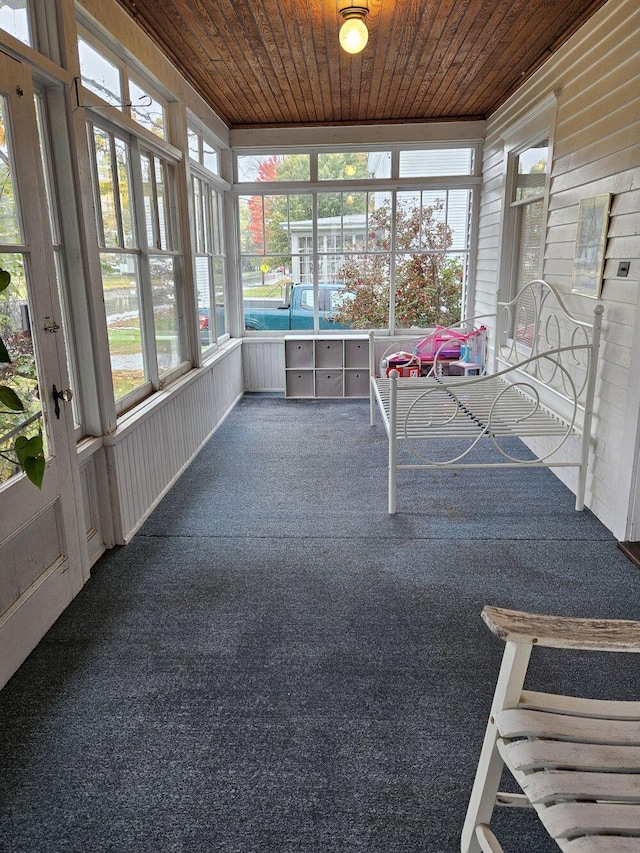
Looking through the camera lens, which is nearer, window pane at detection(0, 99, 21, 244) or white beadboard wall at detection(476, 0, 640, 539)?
window pane at detection(0, 99, 21, 244)

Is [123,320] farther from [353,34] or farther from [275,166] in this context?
[275,166]

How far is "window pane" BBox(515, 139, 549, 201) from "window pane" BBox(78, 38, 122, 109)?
9.83ft

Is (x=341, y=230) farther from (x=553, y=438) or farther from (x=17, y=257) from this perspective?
(x=17, y=257)

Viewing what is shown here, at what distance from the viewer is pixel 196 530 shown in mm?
3318

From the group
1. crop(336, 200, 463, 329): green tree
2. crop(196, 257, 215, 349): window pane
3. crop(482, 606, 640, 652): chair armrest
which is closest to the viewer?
crop(482, 606, 640, 652): chair armrest

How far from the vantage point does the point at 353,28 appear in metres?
3.23

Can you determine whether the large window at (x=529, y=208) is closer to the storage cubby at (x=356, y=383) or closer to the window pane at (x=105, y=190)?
the storage cubby at (x=356, y=383)

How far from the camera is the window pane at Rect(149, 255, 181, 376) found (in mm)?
3867

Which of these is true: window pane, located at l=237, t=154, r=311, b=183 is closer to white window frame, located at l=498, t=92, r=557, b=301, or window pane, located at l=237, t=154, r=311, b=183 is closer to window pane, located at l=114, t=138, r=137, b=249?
white window frame, located at l=498, t=92, r=557, b=301

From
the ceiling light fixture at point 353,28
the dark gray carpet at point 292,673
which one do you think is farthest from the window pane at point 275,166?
the dark gray carpet at point 292,673

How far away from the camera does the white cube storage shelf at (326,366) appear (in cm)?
646

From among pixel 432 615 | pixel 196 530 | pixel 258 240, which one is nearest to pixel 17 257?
pixel 196 530

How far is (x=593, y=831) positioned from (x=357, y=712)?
1.03 m

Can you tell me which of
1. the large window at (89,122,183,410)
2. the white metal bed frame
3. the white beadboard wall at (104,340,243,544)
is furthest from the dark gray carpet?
the large window at (89,122,183,410)
